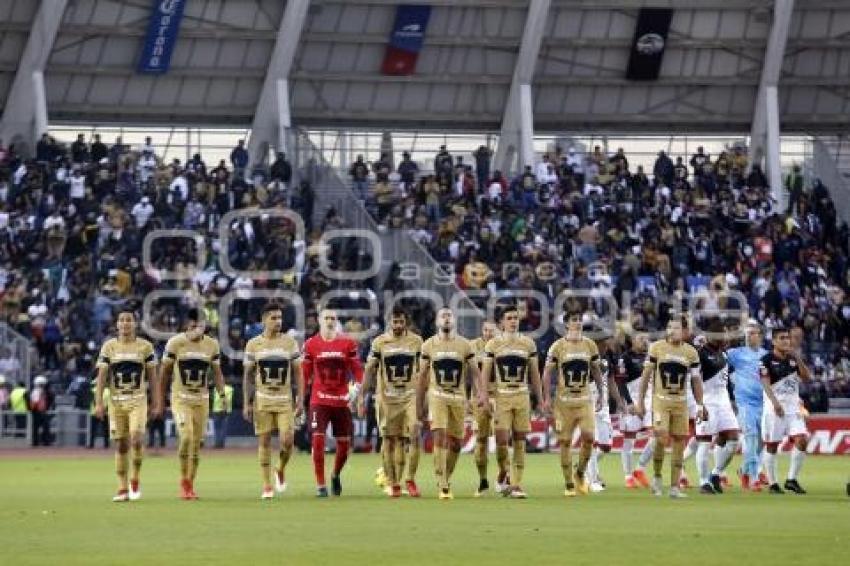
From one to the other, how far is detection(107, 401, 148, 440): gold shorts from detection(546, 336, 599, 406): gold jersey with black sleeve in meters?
5.34

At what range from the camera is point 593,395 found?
30.8m

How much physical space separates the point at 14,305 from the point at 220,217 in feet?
20.1

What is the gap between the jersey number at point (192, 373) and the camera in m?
27.7

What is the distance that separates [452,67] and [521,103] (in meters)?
2.40

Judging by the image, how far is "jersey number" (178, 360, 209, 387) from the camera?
2766 cm

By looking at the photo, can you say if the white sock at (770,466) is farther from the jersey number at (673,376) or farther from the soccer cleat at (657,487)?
the jersey number at (673,376)

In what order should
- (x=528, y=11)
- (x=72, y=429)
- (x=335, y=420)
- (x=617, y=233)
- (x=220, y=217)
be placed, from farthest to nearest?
(x=528, y=11)
(x=617, y=233)
(x=220, y=217)
(x=72, y=429)
(x=335, y=420)

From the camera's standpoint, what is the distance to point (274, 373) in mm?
28203

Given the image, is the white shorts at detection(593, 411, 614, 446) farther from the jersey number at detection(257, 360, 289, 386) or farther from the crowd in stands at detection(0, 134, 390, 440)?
the crowd in stands at detection(0, 134, 390, 440)

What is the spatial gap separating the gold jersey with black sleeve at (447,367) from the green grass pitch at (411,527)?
134 cm

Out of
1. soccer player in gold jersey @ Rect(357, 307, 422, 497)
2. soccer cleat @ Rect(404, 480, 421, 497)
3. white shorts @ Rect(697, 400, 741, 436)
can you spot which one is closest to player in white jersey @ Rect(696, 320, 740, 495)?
white shorts @ Rect(697, 400, 741, 436)

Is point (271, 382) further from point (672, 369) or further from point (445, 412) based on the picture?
point (672, 369)

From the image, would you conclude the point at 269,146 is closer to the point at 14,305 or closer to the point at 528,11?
the point at 528,11

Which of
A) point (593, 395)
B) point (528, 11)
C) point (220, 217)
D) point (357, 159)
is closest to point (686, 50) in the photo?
point (528, 11)
